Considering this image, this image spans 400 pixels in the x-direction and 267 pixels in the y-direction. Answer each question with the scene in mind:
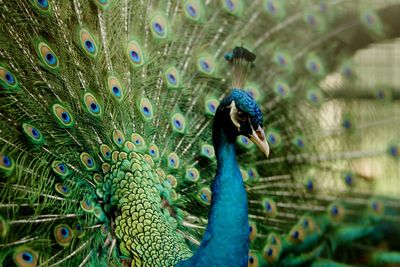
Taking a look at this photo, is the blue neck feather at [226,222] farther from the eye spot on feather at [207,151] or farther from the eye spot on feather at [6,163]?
the eye spot on feather at [6,163]

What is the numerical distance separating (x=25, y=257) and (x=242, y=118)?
2.39ft

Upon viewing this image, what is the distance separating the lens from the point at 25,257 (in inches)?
61.2

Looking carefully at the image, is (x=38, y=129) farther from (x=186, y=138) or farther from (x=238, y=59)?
(x=238, y=59)

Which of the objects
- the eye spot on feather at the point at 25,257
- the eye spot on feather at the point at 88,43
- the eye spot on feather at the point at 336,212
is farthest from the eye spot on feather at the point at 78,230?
the eye spot on feather at the point at 336,212

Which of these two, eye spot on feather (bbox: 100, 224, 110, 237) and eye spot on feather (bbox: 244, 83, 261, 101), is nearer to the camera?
eye spot on feather (bbox: 100, 224, 110, 237)

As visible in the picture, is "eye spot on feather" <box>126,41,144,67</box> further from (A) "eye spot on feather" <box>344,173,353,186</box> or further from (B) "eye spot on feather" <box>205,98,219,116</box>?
(A) "eye spot on feather" <box>344,173,353,186</box>

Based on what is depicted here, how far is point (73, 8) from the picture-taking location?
5.37ft

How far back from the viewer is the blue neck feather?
1.47 meters

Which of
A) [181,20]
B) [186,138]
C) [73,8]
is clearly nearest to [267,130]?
[186,138]

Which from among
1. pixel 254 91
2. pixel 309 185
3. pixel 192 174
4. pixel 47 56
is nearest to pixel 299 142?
pixel 309 185

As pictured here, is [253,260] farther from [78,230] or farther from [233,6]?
[233,6]

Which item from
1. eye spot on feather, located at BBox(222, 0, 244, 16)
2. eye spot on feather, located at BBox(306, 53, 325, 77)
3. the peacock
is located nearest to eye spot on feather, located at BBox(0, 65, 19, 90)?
the peacock

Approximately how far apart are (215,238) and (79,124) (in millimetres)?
540

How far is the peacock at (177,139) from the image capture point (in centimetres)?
156
